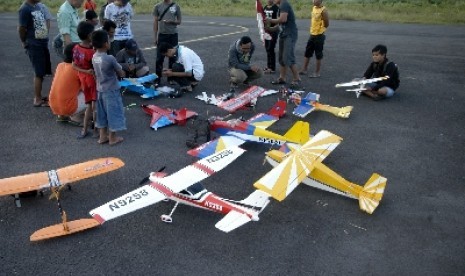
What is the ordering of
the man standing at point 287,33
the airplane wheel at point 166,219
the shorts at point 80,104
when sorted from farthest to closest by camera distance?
the man standing at point 287,33 → the shorts at point 80,104 → the airplane wheel at point 166,219

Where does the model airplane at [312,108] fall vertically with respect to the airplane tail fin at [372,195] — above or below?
above

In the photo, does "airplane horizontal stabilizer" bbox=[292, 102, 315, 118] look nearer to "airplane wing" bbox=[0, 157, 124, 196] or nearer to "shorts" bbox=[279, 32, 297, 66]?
"shorts" bbox=[279, 32, 297, 66]

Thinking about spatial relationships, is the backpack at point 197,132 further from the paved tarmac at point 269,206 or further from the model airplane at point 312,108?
the model airplane at point 312,108

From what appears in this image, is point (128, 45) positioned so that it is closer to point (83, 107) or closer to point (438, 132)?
point (83, 107)

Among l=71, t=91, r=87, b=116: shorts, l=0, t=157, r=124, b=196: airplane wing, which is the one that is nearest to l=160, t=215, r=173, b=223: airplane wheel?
l=0, t=157, r=124, b=196: airplane wing

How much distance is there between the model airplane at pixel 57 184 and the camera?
5164 mm

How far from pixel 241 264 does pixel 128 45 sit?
7.79m

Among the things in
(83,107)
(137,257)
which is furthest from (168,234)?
(83,107)

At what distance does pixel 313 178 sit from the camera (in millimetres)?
6301

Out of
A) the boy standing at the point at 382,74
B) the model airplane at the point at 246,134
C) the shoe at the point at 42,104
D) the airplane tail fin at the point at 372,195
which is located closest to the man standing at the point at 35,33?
the shoe at the point at 42,104

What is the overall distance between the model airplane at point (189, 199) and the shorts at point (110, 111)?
7.08ft

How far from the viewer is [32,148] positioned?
7.80 metres

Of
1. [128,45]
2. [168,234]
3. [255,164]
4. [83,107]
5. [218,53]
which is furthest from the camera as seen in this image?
[218,53]

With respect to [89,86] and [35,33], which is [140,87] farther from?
[89,86]
